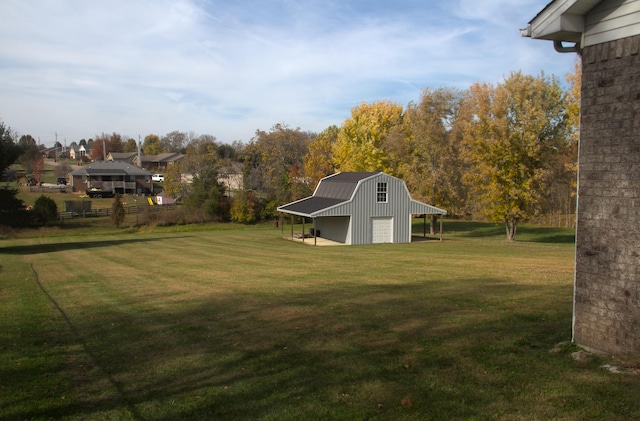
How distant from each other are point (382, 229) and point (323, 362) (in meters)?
29.7

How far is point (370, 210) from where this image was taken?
118 feet

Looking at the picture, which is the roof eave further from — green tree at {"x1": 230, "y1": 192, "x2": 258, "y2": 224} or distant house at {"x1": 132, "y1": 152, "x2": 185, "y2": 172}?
distant house at {"x1": 132, "y1": 152, "x2": 185, "y2": 172}

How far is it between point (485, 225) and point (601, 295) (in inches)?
1814

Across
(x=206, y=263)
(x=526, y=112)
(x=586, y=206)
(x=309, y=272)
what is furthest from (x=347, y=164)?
(x=586, y=206)

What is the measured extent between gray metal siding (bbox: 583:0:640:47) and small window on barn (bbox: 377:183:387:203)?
28.8 meters

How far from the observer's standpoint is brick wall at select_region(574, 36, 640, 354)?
6516 millimetres

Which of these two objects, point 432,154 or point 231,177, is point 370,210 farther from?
point 231,177

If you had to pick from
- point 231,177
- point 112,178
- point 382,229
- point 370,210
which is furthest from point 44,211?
point 382,229

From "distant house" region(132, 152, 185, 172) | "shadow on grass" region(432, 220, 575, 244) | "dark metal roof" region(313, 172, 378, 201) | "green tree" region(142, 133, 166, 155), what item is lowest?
"shadow on grass" region(432, 220, 575, 244)

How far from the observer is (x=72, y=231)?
48281mm

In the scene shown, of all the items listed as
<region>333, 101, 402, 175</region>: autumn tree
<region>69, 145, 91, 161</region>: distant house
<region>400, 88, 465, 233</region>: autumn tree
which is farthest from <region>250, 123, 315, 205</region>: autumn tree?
<region>69, 145, 91, 161</region>: distant house

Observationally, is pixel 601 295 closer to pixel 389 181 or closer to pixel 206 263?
pixel 206 263

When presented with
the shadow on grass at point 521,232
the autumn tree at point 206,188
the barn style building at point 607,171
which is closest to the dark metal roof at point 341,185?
the shadow on grass at point 521,232

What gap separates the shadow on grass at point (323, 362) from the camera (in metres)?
5.61
